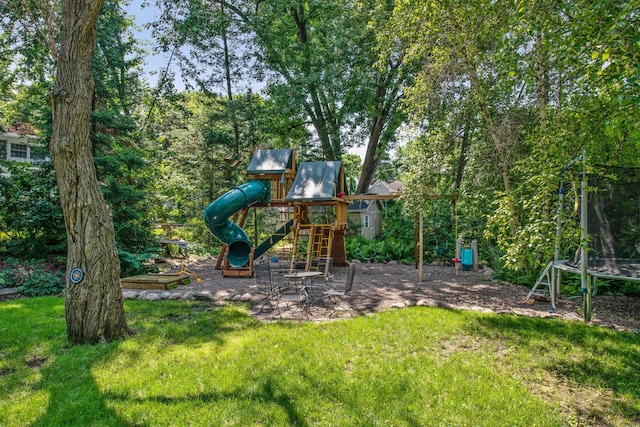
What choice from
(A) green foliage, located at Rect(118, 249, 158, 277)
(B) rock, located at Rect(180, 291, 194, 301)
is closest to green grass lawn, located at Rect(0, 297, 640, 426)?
(B) rock, located at Rect(180, 291, 194, 301)

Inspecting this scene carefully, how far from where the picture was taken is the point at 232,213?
971cm

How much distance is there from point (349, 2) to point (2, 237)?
49.3 ft

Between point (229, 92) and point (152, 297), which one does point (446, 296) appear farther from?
point (229, 92)

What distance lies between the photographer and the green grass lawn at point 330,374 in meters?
2.97

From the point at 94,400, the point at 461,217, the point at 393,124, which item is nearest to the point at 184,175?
the point at 393,124

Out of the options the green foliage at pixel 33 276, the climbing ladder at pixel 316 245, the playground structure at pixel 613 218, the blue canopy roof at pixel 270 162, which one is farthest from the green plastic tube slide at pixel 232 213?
the playground structure at pixel 613 218

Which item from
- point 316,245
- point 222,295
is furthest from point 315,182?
point 222,295

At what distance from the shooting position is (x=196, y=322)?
5539 mm

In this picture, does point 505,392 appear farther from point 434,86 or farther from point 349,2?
point 349,2

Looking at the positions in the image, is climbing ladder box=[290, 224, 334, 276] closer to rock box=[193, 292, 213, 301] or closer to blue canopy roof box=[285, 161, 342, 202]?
blue canopy roof box=[285, 161, 342, 202]

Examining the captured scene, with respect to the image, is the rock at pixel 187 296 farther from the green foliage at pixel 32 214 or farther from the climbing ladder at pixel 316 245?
the green foliage at pixel 32 214

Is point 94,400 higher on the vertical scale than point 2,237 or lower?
lower

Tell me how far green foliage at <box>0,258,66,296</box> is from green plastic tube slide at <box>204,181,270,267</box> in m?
3.50

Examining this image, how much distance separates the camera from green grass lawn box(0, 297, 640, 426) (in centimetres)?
297
